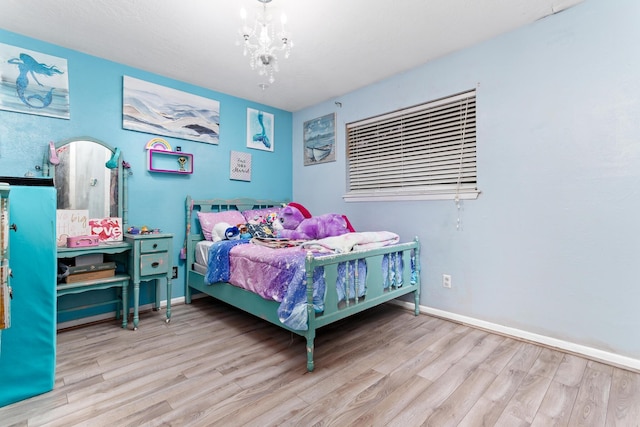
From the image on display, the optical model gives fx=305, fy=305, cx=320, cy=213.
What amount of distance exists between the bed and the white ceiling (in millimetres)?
A: 1433

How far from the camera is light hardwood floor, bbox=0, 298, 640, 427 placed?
1.44 m

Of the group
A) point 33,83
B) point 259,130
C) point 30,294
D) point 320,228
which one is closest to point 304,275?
point 320,228

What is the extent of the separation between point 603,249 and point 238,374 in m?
2.43

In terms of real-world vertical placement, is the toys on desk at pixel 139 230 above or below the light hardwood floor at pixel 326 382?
above

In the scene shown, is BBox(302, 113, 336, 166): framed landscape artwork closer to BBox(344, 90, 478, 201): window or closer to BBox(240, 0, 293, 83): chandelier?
BBox(344, 90, 478, 201): window

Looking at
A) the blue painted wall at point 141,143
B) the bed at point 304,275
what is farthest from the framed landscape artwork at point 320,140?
the bed at point 304,275

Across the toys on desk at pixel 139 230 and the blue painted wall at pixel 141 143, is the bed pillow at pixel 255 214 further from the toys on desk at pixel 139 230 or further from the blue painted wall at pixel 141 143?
the toys on desk at pixel 139 230

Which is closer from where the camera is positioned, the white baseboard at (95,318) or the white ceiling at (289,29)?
the white ceiling at (289,29)

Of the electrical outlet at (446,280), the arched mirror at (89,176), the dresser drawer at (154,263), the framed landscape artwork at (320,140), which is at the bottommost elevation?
the electrical outlet at (446,280)

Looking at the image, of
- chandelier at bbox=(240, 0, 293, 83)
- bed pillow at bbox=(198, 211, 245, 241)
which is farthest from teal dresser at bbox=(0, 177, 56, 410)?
bed pillow at bbox=(198, 211, 245, 241)

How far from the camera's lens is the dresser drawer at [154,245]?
8.34 ft

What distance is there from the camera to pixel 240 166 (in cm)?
367

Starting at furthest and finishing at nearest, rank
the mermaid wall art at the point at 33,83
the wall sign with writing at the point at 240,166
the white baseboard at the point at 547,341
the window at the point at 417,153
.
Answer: the wall sign with writing at the point at 240,166 → the window at the point at 417,153 → the mermaid wall art at the point at 33,83 → the white baseboard at the point at 547,341

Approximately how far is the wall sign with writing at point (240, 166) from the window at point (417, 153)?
4.05ft
